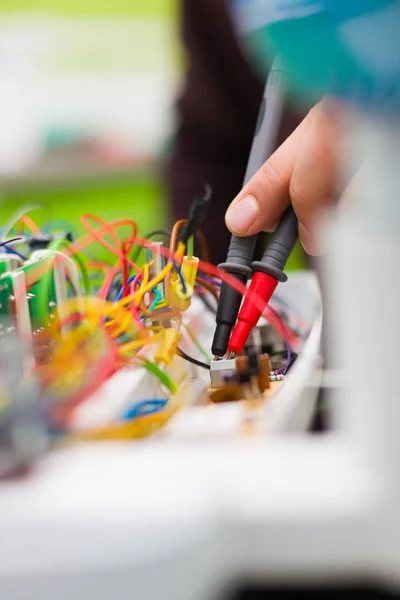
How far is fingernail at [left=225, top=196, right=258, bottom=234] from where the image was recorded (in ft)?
1.10

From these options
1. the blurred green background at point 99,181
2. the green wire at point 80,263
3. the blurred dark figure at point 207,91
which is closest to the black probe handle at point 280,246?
the green wire at point 80,263

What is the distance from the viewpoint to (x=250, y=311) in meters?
0.33

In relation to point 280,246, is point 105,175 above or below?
above

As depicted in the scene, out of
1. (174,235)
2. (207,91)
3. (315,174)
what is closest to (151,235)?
(174,235)

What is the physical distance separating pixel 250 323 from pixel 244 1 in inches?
6.1

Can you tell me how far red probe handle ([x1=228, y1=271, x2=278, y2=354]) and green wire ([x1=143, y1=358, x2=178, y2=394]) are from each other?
35 mm

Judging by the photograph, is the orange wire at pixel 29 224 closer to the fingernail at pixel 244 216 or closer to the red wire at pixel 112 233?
the red wire at pixel 112 233

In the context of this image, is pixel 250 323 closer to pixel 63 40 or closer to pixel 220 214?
pixel 220 214

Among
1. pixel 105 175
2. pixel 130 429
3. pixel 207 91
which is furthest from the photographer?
pixel 105 175

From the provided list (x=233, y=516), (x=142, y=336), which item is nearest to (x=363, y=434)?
(x=233, y=516)

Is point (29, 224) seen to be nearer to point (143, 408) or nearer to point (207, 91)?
point (143, 408)

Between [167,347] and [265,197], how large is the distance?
87 millimetres

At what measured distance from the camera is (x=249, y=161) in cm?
39

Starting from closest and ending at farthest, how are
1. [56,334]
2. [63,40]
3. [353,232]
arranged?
[353,232], [56,334], [63,40]
